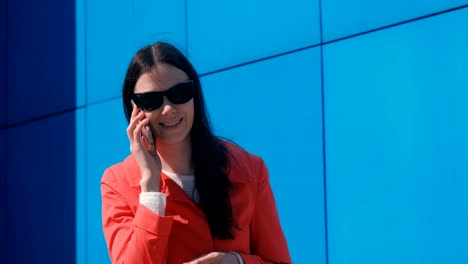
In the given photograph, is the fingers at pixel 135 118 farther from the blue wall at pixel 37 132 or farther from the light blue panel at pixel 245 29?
the blue wall at pixel 37 132

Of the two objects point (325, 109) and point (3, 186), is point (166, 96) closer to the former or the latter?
point (325, 109)

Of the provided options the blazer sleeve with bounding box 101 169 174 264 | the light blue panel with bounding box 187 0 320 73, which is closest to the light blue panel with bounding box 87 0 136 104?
the light blue panel with bounding box 187 0 320 73

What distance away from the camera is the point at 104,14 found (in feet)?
18.8

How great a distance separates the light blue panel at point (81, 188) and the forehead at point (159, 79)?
3868 mm

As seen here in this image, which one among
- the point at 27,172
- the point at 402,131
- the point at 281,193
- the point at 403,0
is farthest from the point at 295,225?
the point at 27,172

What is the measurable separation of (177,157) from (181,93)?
A: 0.68 feet

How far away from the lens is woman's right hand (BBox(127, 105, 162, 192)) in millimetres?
2074

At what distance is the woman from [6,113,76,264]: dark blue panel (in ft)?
12.9

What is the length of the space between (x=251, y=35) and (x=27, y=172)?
10.2 ft

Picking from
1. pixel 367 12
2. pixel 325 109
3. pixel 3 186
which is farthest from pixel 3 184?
pixel 367 12

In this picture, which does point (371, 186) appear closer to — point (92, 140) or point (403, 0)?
point (403, 0)

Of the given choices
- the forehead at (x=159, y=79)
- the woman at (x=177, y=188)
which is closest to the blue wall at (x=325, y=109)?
the woman at (x=177, y=188)

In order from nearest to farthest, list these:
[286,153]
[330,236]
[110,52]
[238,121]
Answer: [330,236] < [286,153] < [238,121] < [110,52]

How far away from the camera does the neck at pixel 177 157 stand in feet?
7.17
